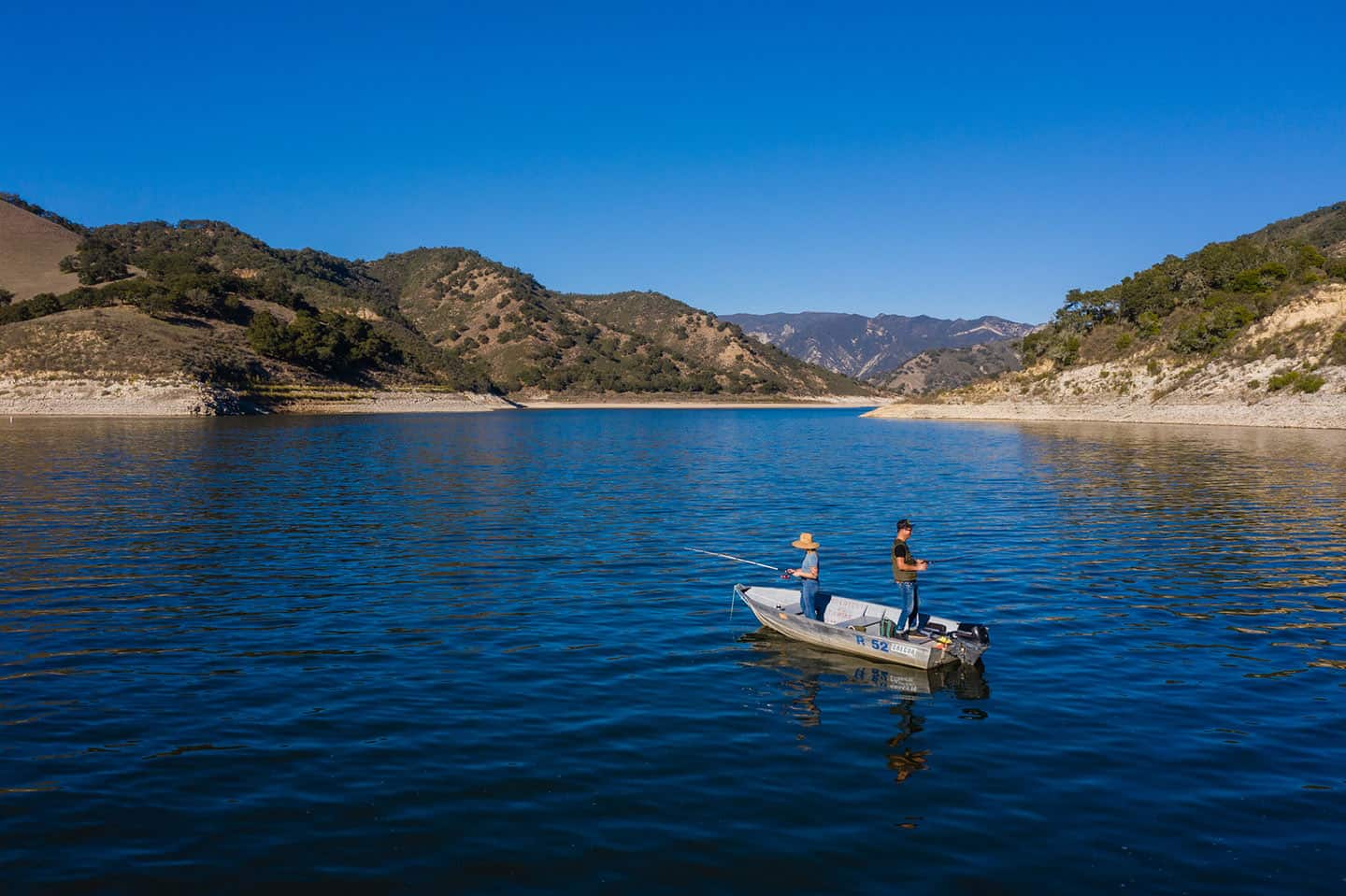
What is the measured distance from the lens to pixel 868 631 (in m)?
18.0

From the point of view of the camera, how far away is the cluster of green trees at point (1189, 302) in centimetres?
10569

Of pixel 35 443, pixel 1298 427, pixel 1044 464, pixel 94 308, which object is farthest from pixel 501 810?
pixel 94 308

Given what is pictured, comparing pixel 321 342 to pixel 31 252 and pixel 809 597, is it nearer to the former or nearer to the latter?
pixel 31 252

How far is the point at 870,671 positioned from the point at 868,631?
1037 millimetres

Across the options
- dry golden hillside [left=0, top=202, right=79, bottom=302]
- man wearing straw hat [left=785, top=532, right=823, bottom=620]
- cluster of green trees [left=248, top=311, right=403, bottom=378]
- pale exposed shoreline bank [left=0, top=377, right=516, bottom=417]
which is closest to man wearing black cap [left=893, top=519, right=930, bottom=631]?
man wearing straw hat [left=785, top=532, right=823, bottom=620]

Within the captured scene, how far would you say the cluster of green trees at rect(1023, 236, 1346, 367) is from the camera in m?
106

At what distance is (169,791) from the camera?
37.7ft

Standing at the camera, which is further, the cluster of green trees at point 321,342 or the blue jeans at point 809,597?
the cluster of green trees at point 321,342

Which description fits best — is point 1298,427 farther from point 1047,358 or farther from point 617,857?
point 617,857

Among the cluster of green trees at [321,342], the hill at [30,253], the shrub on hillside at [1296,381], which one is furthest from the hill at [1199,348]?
the hill at [30,253]

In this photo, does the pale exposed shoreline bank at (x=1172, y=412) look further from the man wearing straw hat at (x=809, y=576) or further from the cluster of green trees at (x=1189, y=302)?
the man wearing straw hat at (x=809, y=576)

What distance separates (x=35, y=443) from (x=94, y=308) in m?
82.6

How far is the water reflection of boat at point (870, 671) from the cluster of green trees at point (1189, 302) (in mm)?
105131

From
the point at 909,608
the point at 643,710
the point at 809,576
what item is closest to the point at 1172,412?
the point at 909,608
